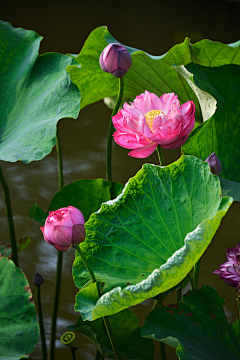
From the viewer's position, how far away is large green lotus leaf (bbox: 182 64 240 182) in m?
0.72

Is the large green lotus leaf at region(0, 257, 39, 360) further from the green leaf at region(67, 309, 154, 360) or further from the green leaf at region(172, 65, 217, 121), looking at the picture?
the green leaf at region(172, 65, 217, 121)

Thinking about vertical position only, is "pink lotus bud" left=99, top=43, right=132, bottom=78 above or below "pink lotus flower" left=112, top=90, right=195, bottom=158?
above

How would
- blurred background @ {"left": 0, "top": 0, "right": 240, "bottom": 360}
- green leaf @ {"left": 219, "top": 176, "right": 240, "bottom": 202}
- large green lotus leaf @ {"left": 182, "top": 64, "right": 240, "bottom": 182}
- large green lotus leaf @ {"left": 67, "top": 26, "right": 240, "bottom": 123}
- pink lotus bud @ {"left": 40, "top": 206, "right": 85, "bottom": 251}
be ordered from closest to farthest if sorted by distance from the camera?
1. pink lotus bud @ {"left": 40, "top": 206, "right": 85, "bottom": 251}
2. green leaf @ {"left": 219, "top": 176, "right": 240, "bottom": 202}
3. large green lotus leaf @ {"left": 182, "top": 64, "right": 240, "bottom": 182}
4. large green lotus leaf @ {"left": 67, "top": 26, "right": 240, "bottom": 123}
5. blurred background @ {"left": 0, "top": 0, "right": 240, "bottom": 360}

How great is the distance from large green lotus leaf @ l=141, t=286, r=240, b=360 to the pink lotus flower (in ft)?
0.78

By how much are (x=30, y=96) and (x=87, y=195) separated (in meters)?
0.28

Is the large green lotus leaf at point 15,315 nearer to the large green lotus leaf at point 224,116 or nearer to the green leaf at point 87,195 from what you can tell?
the green leaf at point 87,195

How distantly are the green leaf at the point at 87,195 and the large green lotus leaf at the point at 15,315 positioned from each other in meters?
0.23

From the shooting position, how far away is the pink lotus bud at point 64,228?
1.55 feet

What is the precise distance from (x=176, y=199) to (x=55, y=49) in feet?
5.37

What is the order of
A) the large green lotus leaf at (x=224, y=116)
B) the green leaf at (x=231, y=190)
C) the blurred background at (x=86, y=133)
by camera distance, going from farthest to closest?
the blurred background at (x=86, y=133), the large green lotus leaf at (x=224, y=116), the green leaf at (x=231, y=190)

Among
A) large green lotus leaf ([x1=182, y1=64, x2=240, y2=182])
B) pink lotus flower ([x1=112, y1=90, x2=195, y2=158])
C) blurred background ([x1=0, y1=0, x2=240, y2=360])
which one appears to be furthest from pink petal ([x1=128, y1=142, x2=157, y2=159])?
blurred background ([x1=0, y1=0, x2=240, y2=360])

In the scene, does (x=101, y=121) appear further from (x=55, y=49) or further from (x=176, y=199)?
(x=176, y=199)

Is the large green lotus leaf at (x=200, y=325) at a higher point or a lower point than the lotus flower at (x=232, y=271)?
lower

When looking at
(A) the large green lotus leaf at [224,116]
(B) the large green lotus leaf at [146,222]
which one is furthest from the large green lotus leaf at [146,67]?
(B) the large green lotus leaf at [146,222]
